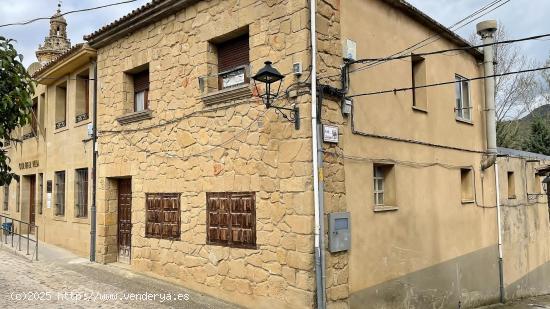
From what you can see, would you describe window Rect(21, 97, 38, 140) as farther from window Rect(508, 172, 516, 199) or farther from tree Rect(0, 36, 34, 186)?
window Rect(508, 172, 516, 199)

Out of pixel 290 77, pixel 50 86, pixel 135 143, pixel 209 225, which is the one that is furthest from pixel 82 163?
pixel 290 77

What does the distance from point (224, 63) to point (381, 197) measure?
11.9 ft

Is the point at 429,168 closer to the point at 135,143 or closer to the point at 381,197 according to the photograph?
the point at 381,197

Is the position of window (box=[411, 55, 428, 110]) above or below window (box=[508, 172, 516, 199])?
above

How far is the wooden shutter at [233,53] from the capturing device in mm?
7547

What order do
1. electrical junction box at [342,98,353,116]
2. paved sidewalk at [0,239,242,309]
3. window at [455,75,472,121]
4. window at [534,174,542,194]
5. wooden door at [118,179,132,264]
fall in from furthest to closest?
window at [534,174,542,194]
window at [455,75,472,121]
wooden door at [118,179,132,264]
paved sidewalk at [0,239,242,309]
electrical junction box at [342,98,353,116]

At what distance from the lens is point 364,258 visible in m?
6.83

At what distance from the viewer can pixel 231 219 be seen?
7305mm

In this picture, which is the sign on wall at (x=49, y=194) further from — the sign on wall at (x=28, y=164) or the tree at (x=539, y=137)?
the tree at (x=539, y=137)

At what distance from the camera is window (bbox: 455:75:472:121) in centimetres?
1081

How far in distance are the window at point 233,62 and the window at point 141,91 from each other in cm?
247

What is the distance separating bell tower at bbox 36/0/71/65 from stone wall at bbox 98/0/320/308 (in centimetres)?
1257

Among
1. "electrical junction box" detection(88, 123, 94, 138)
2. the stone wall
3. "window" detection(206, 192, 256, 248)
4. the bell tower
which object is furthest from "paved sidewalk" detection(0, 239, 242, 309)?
the bell tower

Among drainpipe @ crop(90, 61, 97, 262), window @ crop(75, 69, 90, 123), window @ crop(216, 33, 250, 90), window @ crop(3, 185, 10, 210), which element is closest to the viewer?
window @ crop(216, 33, 250, 90)
